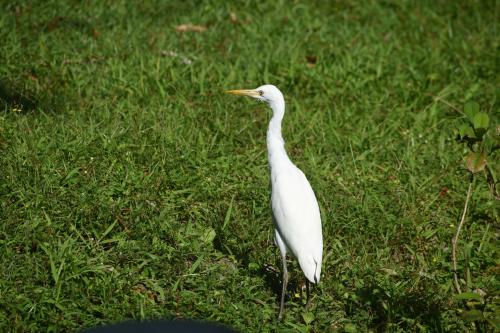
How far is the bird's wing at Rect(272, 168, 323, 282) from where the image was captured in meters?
3.63

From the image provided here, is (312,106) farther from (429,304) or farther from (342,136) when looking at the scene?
(429,304)

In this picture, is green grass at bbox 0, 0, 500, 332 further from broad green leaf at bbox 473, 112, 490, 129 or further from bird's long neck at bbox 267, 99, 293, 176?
broad green leaf at bbox 473, 112, 490, 129

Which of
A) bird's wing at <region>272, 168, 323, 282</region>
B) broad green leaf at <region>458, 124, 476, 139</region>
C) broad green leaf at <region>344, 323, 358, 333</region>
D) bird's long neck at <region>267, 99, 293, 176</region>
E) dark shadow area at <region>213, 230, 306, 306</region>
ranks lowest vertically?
dark shadow area at <region>213, 230, 306, 306</region>

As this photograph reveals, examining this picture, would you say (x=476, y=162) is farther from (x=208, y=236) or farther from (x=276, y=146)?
(x=208, y=236)

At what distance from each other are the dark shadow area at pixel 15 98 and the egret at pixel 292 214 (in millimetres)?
Result: 1967

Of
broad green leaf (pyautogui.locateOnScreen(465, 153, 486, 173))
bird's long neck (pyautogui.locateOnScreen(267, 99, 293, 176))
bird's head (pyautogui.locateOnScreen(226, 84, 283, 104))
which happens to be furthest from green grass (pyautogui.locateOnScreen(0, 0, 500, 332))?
bird's head (pyautogui.locateOnScreen(226, 84, 283, 104))

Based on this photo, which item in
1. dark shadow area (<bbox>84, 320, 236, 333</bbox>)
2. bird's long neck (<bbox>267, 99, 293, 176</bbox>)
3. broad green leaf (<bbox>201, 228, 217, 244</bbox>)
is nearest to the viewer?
dark shadow area (<bbox>84, 320, 236, 333</bbox>)

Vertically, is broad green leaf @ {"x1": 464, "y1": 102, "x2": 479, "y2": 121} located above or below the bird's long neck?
above

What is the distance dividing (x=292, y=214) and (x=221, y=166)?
1.05 meters

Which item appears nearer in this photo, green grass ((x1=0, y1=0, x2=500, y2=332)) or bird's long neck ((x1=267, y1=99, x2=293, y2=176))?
green grass ((x1=0, y1=0, x2=500, y2=332))

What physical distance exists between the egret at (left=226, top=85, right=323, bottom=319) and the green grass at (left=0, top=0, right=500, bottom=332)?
28cm

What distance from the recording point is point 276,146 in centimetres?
399

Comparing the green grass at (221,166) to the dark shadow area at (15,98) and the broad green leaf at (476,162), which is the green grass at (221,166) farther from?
the broad green leaf at (476,162)

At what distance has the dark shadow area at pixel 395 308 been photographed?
3.61 metres
